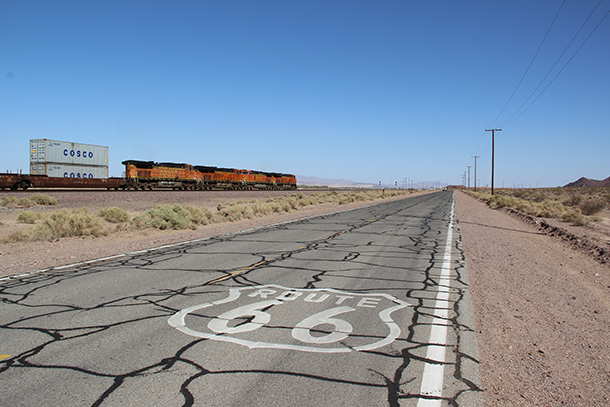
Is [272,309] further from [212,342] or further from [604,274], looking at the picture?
[604,274]

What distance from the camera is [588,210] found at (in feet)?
104

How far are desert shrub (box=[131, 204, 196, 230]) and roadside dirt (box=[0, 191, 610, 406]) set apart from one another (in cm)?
376

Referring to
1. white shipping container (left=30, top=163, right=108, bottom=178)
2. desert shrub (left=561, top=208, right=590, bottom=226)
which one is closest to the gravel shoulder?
desert shrub (left=561, top=208, right=590, bottom=226)

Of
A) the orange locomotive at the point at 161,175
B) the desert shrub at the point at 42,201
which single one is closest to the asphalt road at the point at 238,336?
the desert shrub at the point at 42,201

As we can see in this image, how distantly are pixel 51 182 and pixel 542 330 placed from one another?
152 ft

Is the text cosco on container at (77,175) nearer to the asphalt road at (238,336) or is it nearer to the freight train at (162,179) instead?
the freight train at (162,179)

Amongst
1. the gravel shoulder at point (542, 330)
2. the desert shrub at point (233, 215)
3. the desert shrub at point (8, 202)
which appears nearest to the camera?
the gravel shoulder at point (542, 330)

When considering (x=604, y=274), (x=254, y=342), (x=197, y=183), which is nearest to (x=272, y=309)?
(x=254, y=342)

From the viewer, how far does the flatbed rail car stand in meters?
39.4

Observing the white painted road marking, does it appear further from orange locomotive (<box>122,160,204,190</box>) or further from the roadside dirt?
orange locomotive (<box>122,160,204,190</box>)

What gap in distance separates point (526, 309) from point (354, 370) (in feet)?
13.1

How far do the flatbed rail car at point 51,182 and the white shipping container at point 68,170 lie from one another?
107 cm

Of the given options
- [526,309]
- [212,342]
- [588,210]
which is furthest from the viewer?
[588,210]

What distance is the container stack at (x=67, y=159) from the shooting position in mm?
41750
